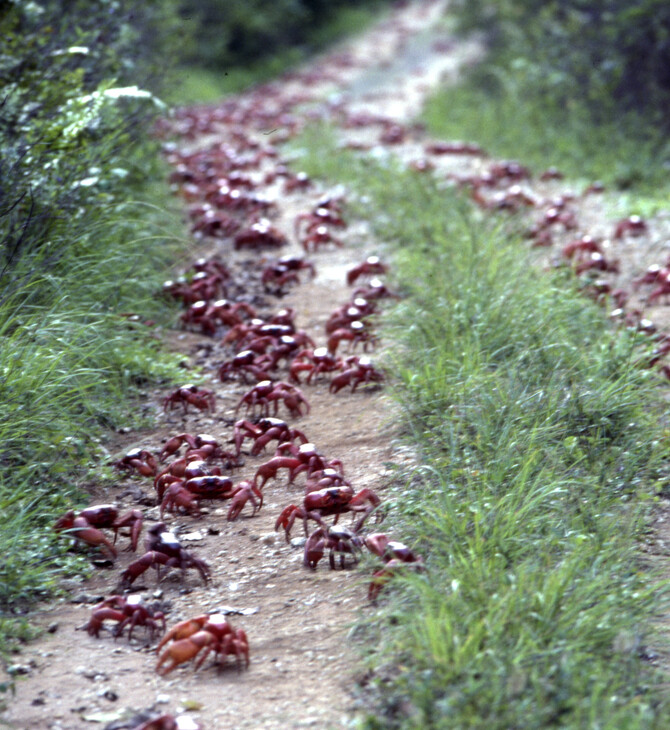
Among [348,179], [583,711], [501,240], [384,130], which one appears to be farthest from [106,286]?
[384,130]

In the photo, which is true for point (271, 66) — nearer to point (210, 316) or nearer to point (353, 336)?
point (210, 316)

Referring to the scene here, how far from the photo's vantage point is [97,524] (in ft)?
11.6

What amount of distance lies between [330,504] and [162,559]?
67cm

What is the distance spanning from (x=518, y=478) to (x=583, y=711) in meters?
1.21

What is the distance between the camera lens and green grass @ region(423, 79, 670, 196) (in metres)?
9.25

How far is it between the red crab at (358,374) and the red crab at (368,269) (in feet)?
5.18

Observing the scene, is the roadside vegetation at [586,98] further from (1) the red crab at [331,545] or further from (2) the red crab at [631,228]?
(1) the red crab at [331,545]

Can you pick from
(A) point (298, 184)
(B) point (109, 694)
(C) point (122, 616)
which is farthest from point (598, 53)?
(B) point (109, 694)

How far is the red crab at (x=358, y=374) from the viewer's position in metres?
4.83

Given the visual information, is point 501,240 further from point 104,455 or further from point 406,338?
point 104,455

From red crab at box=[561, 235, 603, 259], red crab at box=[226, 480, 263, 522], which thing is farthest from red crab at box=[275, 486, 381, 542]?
red crab at box=[561, 235, 603, 259]

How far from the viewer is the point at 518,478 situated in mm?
3520

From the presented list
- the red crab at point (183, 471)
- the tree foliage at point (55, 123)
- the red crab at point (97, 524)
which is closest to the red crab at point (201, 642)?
the red crab at point (97, 524)

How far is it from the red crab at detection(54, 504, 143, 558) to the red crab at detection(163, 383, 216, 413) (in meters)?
1.14
